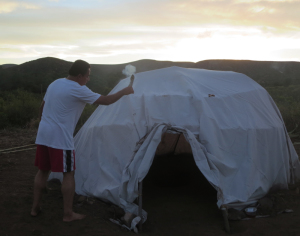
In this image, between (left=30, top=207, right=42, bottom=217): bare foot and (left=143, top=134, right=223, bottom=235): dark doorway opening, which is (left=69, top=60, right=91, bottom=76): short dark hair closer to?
(left=30, top=207, right=42, bottom=217): bare foot

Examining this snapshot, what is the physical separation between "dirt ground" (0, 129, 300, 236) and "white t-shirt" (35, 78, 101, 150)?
85 cm

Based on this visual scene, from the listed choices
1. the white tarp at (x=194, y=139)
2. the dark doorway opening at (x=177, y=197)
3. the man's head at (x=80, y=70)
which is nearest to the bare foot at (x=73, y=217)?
the white tarp at (x=194, y=139)

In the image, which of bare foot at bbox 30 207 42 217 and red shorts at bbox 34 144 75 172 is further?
bare foot at bbox 30 207 42 217

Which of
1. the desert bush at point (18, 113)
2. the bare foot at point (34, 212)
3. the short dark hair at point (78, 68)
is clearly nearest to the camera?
the short dark hair at point (78, 68)

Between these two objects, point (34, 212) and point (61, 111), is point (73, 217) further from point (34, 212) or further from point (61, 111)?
point (61, 111)

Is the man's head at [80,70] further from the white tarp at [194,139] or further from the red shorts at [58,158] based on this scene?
the white tarp at [194,139]

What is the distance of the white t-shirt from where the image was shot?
328 centimetres

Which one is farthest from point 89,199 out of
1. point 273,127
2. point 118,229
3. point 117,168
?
point 273,127

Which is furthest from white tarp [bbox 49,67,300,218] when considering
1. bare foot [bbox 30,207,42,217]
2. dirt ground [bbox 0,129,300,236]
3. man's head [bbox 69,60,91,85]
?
man's head [bbox 69,60,91,85]

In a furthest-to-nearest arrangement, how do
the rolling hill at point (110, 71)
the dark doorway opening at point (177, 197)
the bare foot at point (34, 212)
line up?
the rolling hill at point (110, 71) < the dark doorway opening at point (177, 197) < the bare foot at point (34, 212)

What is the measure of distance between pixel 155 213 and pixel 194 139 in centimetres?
104

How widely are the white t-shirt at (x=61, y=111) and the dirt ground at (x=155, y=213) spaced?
854 millimetres

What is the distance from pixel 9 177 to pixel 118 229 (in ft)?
8.47

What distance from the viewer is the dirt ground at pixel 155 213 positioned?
342cm
